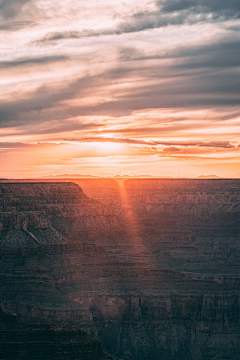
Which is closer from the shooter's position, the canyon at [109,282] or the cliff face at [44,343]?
the cliff face at [44,343]

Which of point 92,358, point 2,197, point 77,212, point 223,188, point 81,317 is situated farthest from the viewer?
point 223,188

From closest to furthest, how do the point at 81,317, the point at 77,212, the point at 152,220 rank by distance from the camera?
the point at 81,317 < the point at 77,212 < the point at 152,220

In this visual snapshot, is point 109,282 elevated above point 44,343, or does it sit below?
above

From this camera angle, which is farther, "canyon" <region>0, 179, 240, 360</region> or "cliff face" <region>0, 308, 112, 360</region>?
"canyon" <region>0, 179, 240, 360</region>

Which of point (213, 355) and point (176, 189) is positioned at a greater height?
point (176, 189)

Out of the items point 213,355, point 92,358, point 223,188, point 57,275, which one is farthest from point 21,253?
point 223,188

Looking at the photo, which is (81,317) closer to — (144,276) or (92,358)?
(144,276)

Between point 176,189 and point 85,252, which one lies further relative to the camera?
point 176,189

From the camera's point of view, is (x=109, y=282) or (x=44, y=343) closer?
(x=44, y=343)
